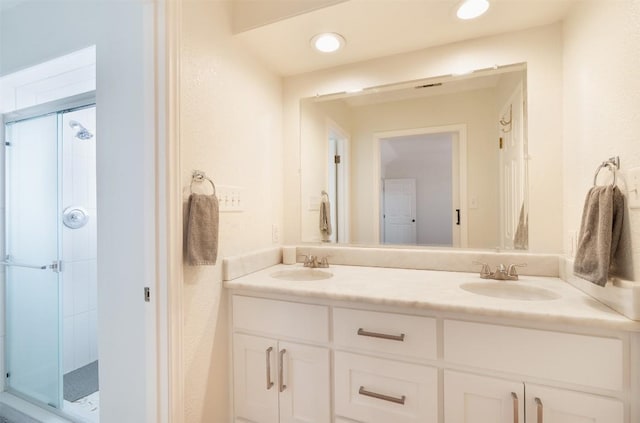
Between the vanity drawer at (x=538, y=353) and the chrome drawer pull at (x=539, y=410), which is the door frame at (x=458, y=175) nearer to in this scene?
the vanity drawer at (x=538, y=353)

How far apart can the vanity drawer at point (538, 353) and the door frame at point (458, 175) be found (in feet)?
2.24

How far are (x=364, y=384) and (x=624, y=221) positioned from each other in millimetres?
1042

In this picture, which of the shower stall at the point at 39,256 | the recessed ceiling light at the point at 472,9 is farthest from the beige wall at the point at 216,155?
the recessed ceiling light at the point at 472,9

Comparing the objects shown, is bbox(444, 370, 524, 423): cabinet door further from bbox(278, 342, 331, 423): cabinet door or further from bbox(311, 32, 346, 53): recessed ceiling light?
bbox(311, 32, 346, 53): recessed ceiling light

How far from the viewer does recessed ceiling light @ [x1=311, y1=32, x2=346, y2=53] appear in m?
1.47

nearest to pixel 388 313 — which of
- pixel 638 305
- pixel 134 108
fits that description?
pixel 638 305

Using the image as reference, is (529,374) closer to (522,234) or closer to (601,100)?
(522,234)

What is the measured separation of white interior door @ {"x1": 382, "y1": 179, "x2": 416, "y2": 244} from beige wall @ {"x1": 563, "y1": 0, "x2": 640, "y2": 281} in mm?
703

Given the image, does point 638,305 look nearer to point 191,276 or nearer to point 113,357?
point 191,276

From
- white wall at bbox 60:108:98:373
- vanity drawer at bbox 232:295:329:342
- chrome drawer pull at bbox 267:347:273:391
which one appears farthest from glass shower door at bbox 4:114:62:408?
chrome drawer pull at bbox 267:347:273:391

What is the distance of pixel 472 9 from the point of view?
1.28 metres

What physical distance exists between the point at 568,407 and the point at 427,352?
1.34 feet

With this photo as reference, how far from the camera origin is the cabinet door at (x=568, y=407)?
828 mm

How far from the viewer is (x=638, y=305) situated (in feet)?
2.62
